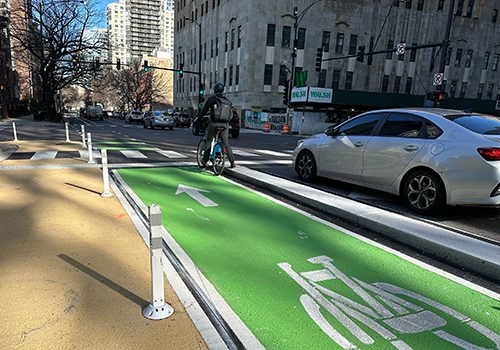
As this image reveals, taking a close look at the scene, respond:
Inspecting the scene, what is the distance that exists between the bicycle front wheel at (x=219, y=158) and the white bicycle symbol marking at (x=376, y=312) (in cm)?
508

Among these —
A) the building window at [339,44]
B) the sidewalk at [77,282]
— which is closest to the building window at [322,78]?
the building window at [339,44]

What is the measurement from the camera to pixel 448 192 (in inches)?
195

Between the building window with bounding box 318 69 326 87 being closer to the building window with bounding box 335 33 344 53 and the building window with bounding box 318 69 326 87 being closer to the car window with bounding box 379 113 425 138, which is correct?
the building window with bounding box 335 33 344 53

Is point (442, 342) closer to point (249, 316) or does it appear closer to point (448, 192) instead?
point (249, 316)

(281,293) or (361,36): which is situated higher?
(361,36)

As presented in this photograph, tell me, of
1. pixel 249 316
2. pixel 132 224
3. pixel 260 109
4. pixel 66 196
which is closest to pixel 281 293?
pixel 249 316

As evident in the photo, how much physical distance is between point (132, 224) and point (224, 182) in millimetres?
3310

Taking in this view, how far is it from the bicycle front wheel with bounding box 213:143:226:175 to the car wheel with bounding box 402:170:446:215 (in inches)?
165

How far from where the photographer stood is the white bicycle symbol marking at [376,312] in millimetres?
2557

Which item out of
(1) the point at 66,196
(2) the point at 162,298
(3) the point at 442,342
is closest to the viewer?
(3) the point at 442,342

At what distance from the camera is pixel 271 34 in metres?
40.4

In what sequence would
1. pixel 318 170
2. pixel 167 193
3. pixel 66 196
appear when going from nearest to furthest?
1. pixel 66 196
2. pixel 167 193
3. pixel 318 170

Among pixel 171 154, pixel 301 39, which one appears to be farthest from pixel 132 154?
pixel 301 39

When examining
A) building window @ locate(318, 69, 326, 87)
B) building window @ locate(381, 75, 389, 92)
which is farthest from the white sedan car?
building window @ locate(381, 75, 389, 92)
